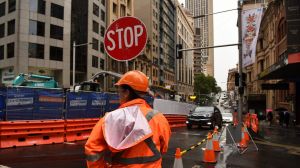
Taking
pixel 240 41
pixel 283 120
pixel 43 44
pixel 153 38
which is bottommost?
pixel 283 120

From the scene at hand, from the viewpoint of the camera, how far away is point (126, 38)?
6.04 metres

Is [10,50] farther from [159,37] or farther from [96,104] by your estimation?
[159,37]

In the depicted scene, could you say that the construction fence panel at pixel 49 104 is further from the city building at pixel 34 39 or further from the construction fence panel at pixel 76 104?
the city building at pixel 34 39

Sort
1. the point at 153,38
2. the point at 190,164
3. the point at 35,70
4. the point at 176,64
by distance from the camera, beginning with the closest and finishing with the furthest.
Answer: the point at 190,164 < the point at 35,70 < the point at 153,38 < the point at 176,64

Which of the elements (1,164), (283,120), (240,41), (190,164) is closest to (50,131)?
(1,164)

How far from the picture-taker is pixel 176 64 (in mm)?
121562

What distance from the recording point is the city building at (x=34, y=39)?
47719 mm

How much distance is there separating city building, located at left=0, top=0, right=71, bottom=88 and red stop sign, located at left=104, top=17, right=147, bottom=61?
42.6 meters

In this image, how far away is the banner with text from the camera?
19406 millimetres

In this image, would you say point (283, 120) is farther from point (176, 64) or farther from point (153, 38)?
point (176, 64)

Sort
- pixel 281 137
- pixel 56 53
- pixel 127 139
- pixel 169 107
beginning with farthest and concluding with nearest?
pixel 56 53 < pixel 169 107 < pixel 281 137 < pixel 127 139

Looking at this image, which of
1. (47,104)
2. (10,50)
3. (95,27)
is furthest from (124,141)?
(95,27)

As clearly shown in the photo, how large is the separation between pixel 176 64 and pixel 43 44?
75022 millimetres

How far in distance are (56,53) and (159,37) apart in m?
51.6
